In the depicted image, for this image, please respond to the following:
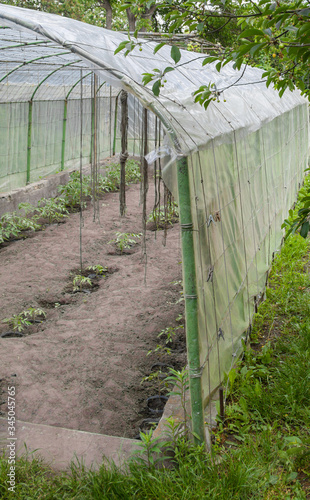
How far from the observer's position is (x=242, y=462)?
2854 millimetres

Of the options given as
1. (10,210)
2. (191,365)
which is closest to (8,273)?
(10,210)

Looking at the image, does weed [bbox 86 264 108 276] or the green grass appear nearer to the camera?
the green grass

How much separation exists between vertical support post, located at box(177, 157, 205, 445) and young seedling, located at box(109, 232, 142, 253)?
467 centimetres

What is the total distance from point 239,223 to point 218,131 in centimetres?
92

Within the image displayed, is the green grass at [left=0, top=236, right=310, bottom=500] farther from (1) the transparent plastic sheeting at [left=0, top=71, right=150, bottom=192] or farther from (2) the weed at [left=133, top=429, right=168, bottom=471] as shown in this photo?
(1) the transparent plastic sheeting at [left=0, top=71, right=150, bottom=192]

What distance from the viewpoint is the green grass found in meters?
2.65

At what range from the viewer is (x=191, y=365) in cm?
288

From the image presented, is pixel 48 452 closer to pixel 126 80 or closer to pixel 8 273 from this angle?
pixel 126 80

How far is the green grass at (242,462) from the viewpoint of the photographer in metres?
2.65

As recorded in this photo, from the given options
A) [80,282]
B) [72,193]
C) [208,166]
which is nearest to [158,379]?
[208,166]

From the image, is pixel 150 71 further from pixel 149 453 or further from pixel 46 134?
pixel 46 134

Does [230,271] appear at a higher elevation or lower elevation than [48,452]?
higher

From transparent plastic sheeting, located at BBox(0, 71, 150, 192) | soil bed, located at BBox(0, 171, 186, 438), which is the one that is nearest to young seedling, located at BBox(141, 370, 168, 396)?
soil bed, located at BBox(0, 171, 186, 438)

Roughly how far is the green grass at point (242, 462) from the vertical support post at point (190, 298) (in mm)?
Result: 192
